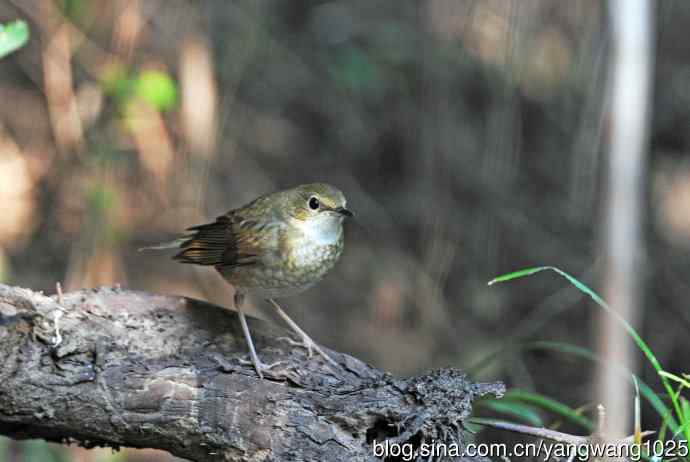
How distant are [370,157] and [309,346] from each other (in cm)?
435

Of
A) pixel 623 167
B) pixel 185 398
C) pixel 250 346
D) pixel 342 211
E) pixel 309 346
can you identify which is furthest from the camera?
pixel 342 211

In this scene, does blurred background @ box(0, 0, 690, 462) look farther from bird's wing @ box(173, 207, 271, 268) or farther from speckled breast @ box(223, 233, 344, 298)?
speckled breast @ box(223, 233, 344, 298)

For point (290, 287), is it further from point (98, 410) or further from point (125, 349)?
point (98, 410)

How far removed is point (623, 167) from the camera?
1321 millimetres

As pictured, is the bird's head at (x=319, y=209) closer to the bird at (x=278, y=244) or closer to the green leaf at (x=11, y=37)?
the bird at (x=278, y=244)

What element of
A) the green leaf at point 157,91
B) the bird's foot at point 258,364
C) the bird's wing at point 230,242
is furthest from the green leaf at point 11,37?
the green leaf at point 157,91

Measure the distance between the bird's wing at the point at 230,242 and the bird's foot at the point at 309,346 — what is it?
324 mm

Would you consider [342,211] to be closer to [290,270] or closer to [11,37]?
[290,270]

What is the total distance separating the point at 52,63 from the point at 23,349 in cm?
337

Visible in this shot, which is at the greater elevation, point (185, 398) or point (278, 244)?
point (278, 244)

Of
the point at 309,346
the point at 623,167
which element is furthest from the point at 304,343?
the point at 623,167

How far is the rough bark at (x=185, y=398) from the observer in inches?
97.8

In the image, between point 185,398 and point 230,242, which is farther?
point 230,242

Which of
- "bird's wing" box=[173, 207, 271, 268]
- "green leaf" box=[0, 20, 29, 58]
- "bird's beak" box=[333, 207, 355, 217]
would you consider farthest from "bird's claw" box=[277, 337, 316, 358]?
"green leaf" box=[0, 20, 29, 58]
